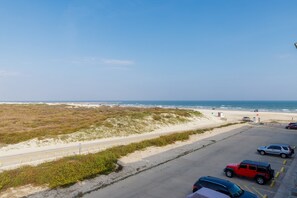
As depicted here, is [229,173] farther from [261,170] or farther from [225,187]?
[225,187]

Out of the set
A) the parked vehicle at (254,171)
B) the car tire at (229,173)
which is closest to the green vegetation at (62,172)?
the car tire at (229,173)

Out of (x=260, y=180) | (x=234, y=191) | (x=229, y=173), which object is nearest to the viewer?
(x=234, y=191)

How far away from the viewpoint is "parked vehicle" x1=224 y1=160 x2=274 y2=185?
62.7 feet

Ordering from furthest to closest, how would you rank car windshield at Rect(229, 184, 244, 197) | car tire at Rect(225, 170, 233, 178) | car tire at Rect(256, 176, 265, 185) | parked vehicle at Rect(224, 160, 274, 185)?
car tire at Rect(225, 170, 233, 178), parked vehicle at Rect(224, 160, 274, 185), car tire at Rect(256, 176, 265, 185), car windshield at Rect(229, 184, 244, 197)

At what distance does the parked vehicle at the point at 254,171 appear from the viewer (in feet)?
62.7

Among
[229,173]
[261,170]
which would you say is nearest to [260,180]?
[261,170]

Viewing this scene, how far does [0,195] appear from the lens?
16.1 meters

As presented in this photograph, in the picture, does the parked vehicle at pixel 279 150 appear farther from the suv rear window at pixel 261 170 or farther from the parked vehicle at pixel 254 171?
the suv rear window at pixel 261 170

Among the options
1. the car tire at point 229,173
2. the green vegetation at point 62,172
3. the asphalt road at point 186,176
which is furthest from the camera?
the car tire at point 229,173

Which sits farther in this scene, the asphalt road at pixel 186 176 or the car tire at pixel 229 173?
the car tire at pixel 229 173

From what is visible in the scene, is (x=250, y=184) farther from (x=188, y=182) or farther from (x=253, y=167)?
(x=188, y=182)

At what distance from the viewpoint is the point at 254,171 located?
19.5 m

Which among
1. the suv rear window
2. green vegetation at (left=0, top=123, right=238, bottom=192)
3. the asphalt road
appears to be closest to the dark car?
the asphalt road

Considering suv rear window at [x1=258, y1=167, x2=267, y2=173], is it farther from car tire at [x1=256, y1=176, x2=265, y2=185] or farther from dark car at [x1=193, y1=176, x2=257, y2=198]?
dark car at [x1=193, y1=176, x2=257, y2=198]
